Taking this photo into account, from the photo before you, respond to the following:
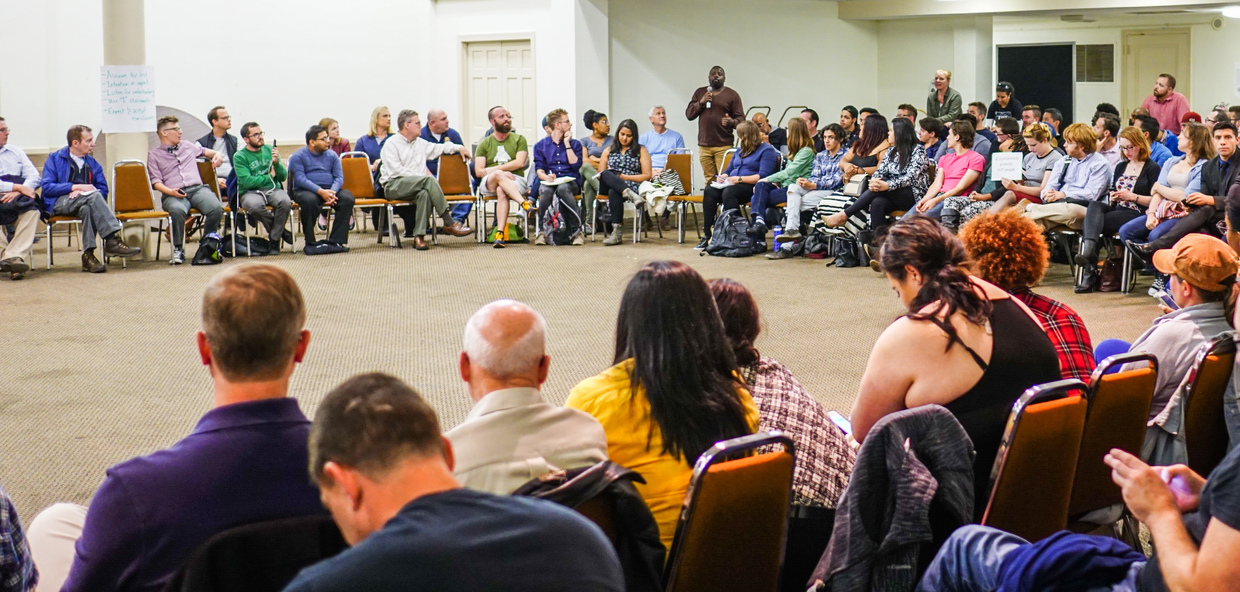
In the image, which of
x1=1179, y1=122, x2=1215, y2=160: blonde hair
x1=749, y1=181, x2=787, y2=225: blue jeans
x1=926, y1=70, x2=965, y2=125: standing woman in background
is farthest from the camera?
x1=926, y1=70, x2=965, y2=125: standing woman in background

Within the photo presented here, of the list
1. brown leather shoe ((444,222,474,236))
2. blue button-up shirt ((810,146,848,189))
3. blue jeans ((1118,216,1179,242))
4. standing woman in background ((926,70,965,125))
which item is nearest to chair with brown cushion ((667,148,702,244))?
blue button-up shirt ((810,146,848,189))

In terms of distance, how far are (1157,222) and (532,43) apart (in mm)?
7671

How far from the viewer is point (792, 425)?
246 cm

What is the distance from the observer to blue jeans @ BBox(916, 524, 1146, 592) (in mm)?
1913

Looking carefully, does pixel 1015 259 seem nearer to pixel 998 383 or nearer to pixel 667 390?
pixel 998 383

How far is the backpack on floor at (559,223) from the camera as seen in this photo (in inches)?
398

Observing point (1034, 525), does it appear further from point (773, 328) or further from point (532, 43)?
point (532, 43)

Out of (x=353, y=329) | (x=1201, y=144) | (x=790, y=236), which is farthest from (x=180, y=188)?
(x=1201, y=144)

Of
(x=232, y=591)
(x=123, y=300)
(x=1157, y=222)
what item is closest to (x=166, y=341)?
(x=123, y=300)

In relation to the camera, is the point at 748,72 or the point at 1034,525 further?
the point at 748,72

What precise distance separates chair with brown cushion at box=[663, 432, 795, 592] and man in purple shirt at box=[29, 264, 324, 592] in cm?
63

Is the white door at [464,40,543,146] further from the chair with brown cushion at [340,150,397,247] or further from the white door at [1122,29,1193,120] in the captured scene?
the white door at [1122,29,1193,120]

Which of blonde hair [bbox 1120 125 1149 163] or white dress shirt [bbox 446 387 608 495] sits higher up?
blonde hair [bbox 1120 125 1149 163]

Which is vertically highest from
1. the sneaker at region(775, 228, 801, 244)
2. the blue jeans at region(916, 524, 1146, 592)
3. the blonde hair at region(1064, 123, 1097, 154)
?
the blonde hair at region(1064, 123, 1097, 154)
